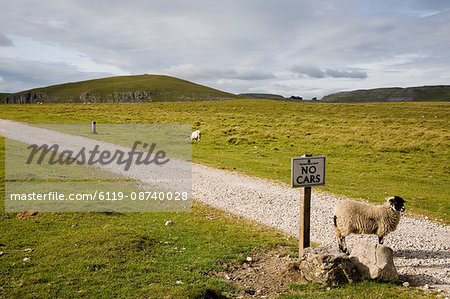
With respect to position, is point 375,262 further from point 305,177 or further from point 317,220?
point 317,220

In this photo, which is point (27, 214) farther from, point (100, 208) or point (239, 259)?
point (239, 259)

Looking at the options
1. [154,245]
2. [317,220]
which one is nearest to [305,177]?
[154,245]

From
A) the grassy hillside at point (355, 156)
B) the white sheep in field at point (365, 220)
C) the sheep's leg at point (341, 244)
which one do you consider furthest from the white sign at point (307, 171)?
the grassy hillside at point (355, 156)

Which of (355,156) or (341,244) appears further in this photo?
(355,156)

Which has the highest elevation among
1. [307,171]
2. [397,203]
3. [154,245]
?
[307,171]

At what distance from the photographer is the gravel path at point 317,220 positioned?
8734 millimetres

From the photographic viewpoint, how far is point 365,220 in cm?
925

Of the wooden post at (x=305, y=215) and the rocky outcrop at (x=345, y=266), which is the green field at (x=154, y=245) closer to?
the rocky outcrop at (x=345, y=266)

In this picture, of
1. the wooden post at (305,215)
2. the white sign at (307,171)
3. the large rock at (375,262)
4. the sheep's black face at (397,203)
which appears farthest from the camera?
the sheep's black face at (397,203)

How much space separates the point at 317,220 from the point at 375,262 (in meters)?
5.10

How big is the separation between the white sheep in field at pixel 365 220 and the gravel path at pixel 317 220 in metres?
1.12

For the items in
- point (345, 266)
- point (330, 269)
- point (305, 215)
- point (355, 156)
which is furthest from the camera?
point (355, 156)

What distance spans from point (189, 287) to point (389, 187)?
1621 cm

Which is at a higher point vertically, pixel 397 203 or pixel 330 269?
pixel 397 203
